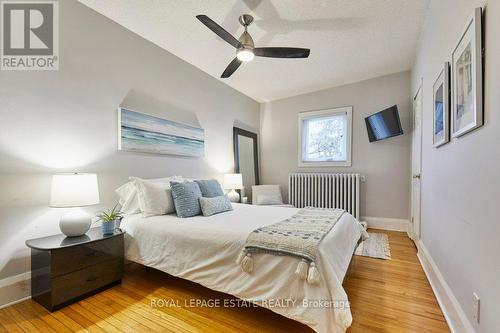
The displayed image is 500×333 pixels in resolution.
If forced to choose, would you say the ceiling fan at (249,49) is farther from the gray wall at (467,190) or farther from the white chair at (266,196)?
the white chair at (266,196)

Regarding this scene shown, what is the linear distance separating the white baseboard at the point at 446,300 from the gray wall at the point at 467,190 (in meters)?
0.06

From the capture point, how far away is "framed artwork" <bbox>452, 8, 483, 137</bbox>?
47.8 inches

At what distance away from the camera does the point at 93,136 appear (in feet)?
7.67

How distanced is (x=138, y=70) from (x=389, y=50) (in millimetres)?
3381

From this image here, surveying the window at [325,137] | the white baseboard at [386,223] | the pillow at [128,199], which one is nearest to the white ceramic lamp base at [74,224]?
the pillow at [128,199]

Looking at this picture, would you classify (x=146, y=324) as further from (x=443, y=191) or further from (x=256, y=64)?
(x=256, y=64)

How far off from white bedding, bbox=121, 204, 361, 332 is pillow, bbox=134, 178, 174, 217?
4.4 inches

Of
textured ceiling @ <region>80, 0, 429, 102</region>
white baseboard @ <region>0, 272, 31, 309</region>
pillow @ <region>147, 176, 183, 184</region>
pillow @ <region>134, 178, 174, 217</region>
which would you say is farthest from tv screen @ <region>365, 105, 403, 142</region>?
white baseboard @ <region>0, 272, 31, 309</region>

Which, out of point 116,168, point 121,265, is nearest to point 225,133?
point 116,168

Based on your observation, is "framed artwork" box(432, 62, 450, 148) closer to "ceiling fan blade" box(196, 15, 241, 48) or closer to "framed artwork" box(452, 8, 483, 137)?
"framed artwork" box(452, 8, 483, 137)

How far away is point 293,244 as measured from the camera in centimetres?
149

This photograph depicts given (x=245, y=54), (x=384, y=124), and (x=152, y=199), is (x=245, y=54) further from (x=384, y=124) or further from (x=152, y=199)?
(x=384, y=124)

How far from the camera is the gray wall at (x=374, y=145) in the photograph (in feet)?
12.9

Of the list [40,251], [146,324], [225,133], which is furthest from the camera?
[225,133]
